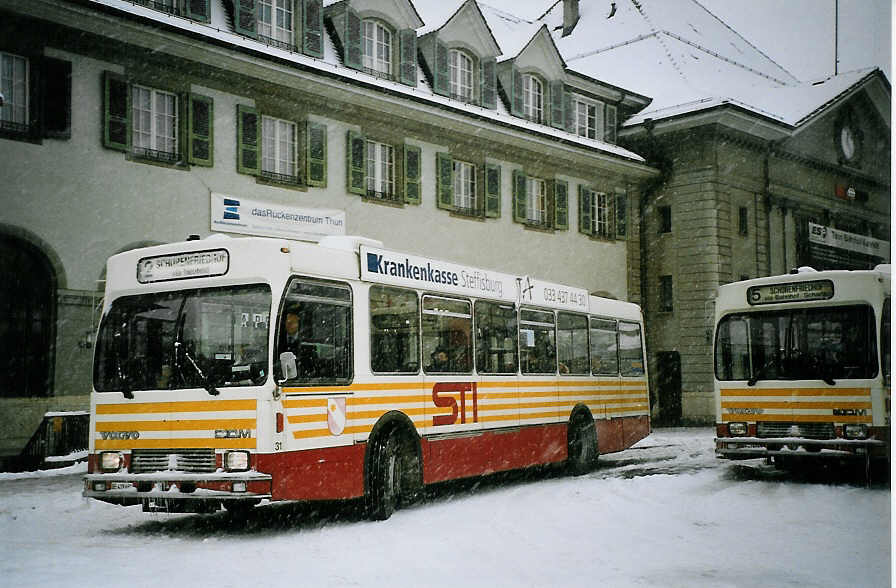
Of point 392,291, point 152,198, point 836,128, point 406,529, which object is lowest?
point 406,529

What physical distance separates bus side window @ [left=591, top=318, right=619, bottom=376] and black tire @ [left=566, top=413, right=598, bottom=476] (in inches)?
27.2

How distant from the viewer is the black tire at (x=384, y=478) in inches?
362

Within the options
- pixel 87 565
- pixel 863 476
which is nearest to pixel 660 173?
pixel 863 476

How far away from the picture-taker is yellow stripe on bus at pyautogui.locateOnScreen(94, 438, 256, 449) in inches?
311

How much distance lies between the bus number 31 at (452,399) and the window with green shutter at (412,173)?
80.0 inches

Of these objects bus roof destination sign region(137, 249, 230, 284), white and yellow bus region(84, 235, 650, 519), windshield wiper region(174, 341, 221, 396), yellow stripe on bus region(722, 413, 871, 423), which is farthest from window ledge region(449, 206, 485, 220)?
windshield wiper region(174, 341, 221, 396)

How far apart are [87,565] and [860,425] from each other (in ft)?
22.9

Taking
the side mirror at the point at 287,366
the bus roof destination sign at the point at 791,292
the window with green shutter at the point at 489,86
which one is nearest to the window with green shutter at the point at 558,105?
the window with green shutter at the point at 489,86

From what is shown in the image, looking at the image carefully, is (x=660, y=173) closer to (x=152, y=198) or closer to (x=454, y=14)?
(x=454, y=14)

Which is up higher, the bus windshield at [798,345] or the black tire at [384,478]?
the bus windshield at [798,345]

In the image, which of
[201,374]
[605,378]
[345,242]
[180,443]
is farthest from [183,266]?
[605,378]

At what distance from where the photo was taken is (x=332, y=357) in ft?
28.8

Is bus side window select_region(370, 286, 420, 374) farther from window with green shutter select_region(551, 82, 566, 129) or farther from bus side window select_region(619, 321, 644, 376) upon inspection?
bus side window select_region(619, 321, 644, 376)

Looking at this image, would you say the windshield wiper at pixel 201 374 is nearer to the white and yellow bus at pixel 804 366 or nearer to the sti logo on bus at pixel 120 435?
the sti logo on bus at pixel 120 435
